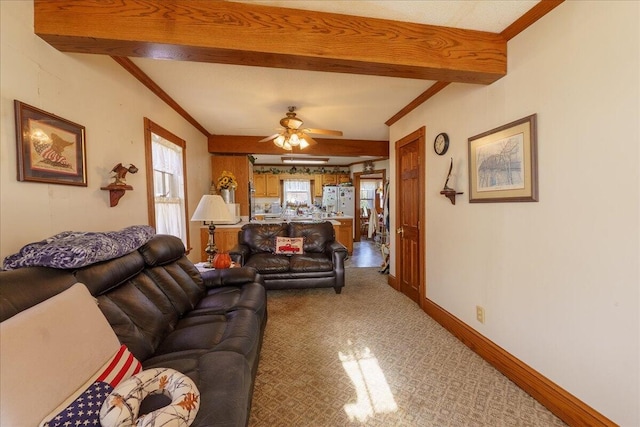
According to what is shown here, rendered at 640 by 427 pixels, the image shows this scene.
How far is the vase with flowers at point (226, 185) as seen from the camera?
15.9ft

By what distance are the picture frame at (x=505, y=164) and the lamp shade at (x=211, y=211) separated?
2.39 meters

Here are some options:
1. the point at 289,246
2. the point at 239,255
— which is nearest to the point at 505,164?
the point at 289,246

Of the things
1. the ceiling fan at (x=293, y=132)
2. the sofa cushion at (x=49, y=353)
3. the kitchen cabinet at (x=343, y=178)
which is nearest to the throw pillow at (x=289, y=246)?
the ceiling fan at (x=293, y=132)

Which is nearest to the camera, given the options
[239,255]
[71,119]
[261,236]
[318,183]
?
[71,119]

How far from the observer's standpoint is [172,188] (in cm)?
342

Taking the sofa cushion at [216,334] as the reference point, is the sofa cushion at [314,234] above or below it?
above

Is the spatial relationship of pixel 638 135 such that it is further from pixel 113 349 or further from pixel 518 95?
pixel 113 349

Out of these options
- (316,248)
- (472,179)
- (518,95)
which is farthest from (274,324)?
(518,95)

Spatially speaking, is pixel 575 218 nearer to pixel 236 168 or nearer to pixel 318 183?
Answer: pixel 236 168

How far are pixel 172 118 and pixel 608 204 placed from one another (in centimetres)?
393

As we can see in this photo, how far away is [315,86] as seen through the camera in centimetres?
275

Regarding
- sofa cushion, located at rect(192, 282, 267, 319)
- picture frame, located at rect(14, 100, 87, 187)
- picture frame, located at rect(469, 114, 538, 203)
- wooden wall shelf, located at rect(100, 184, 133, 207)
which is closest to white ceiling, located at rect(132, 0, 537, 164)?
picture frame, located at rect(469, 114, 538, 203)

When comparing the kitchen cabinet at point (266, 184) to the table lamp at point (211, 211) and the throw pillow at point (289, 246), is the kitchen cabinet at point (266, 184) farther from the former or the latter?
the table lamp at point (211, 211)

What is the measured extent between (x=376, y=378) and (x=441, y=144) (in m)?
2.22
